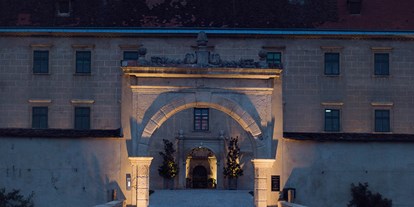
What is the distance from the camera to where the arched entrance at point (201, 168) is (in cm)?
5169

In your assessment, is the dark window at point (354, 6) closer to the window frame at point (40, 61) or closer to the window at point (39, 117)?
the window frame at point (40, 61)

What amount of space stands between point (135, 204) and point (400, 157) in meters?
10.4

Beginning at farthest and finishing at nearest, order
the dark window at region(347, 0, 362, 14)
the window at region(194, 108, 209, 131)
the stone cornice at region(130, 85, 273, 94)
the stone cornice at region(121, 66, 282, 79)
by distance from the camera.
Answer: the window at region(194, 108, 209, 131)
the dark window at region(347, 0, 362, 14)
the stone cornice at region(130, 85, 273, 94)
the stone cornice at region(121, 66, 282, 79)

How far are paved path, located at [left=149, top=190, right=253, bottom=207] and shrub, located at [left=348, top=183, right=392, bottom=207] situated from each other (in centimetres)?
381

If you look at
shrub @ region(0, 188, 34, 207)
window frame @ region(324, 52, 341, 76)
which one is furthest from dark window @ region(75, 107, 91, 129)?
shrub @ region(0, 188, 34, 207)

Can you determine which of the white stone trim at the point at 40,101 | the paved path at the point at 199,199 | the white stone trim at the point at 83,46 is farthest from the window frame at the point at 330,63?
the white stone trim at the point at 40,101

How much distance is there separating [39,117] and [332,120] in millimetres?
14503

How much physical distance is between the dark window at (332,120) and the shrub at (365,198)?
12.4 meters

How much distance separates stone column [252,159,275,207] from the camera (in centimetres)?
2920

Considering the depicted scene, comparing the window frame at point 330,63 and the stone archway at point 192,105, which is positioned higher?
the window frame at point 330,63

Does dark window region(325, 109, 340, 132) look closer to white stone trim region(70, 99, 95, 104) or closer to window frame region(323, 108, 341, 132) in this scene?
window frame region(323, 108, 341, 132)

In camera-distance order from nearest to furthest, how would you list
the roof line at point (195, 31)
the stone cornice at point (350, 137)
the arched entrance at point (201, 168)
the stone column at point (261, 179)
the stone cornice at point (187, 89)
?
the stone cornice at point (187, 89)
the stone column at point (261, 179)
the stone cornice at point (350, 137)
the roof line at point (195, 31)
the arched entrance at point (201, 168)

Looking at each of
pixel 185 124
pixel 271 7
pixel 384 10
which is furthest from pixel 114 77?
pixel 384 10

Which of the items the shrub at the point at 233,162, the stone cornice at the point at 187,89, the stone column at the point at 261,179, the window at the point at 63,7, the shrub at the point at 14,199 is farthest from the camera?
the shrub at the point at 233,162
